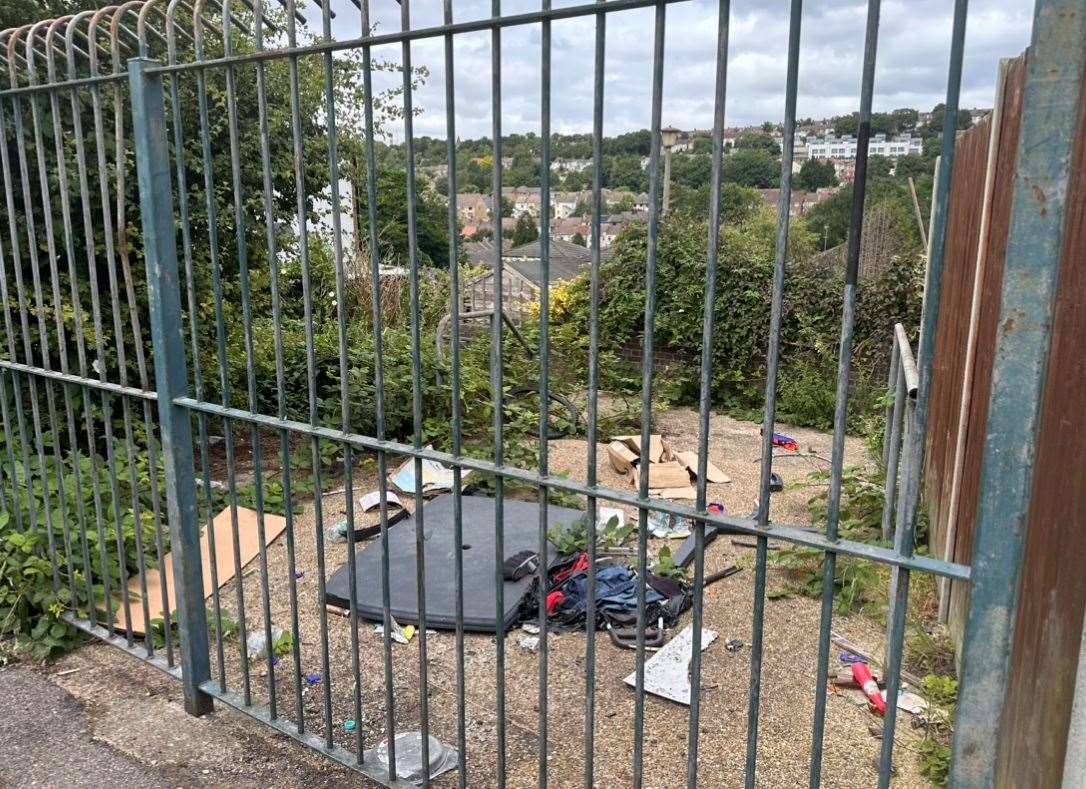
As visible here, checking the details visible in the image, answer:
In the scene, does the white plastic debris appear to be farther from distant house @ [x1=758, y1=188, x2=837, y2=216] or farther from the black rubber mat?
distant house @ [x1=758, y1=188, x2=837, y2=216]

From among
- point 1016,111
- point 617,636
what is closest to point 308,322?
point 617,636

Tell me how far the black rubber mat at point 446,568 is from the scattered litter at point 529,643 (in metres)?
0.10

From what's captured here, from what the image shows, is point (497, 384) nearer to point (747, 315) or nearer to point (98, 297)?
point (98, 297)

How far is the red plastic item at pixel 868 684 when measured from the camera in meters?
3.36

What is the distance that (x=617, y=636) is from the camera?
12.9 ft

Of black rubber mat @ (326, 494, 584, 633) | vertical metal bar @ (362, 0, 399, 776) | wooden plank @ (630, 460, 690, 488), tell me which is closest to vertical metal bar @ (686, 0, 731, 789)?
vertical metal bar @ (362, 0, 399, 776)

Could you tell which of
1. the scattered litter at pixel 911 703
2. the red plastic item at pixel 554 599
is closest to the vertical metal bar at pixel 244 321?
the red plastic item at pixel 554 599

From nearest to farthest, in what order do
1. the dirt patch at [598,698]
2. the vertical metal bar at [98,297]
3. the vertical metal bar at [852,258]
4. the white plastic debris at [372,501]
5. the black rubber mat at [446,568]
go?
the vertical metal bar at [852,258] < the vertical metal bar at [98,297] < the dirt patch at [598,698] < the black rubber mat at [446,568] < the white plastic debris at [372,501]

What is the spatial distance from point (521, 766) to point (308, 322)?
169 cm

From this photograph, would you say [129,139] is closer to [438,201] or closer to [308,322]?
[308,322]

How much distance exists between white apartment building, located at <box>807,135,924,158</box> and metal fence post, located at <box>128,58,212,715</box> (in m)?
2.09

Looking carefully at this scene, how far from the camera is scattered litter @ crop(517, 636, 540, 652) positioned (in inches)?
152

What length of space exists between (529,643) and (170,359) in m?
1.98

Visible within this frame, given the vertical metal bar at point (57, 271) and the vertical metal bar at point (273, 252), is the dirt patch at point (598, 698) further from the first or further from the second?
the vertical metal bar at point (57, 271)
